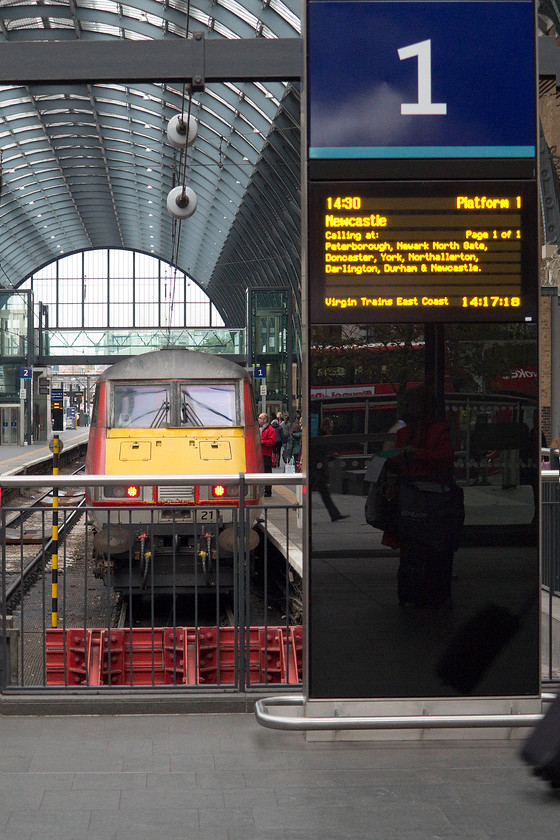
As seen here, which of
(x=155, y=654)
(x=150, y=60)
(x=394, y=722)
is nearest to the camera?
(x=394, y=722)

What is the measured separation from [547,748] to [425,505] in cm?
279

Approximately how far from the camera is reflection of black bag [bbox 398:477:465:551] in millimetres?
5039

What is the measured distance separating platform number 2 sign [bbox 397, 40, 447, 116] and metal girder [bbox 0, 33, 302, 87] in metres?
0.78

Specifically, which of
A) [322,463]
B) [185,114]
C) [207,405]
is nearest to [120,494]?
[207,405]

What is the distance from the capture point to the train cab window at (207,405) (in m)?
12.9

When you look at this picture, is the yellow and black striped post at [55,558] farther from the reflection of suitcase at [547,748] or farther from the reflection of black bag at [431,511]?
the reflection of suitcase at [547,748]

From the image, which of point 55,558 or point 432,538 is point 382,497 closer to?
point 432,538

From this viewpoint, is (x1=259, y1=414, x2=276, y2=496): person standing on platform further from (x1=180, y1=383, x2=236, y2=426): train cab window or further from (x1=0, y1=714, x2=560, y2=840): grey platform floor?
(x1=0, y1=714, x2=560, y2=840): grey platform floor

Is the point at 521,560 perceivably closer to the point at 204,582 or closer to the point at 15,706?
the point at 15,706

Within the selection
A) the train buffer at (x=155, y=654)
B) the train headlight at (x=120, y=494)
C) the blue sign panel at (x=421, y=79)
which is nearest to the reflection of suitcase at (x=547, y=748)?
the blue sign panel at (x=421, y=79)

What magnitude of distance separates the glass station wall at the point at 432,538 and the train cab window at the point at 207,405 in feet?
26.2

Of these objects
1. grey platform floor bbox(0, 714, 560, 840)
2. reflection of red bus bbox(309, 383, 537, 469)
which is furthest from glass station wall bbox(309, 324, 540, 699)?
grey platform floor bbox(0, 714, 560, 840)

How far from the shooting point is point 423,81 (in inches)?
195

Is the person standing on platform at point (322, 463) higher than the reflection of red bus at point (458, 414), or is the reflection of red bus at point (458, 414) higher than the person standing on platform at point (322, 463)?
the reflection of red bus at point (458, 414)
